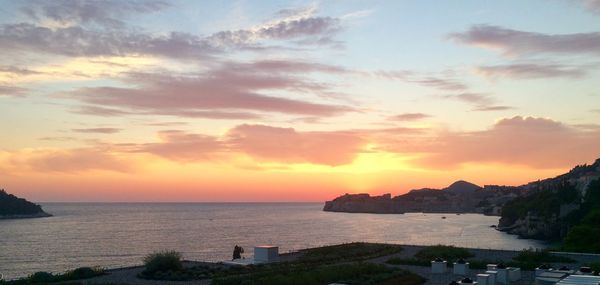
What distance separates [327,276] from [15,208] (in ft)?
573

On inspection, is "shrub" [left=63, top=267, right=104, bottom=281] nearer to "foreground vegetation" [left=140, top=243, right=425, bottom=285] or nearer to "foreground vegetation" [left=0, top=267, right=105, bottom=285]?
"foreground vegetation" [left=0, top=267, right=105, bottom=285]

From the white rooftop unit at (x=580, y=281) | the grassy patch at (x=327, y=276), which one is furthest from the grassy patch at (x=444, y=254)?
the white rooftop unit at (x=580, y=281)

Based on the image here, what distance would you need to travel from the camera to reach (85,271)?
2484 centimetres

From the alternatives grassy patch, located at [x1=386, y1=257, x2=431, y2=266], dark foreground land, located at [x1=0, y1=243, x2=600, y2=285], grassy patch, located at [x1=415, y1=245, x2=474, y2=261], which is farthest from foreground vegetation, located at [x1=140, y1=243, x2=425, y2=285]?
grassy patch, located at [x1=415, y1=245, x2=474, y2=261]

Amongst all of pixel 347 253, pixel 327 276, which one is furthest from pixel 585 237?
pixel 327 276

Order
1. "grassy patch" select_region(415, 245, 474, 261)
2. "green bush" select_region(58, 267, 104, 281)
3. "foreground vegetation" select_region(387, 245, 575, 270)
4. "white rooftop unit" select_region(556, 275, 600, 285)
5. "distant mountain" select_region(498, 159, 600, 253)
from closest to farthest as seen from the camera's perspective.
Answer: "white rooftop unit" select_region(556, 275, 600, 285), "green bush" select_region(58, 267, 104, 281), "foreground vegetation" select_region(387, 245, 575, 270), "grassy patch" select_region(415, 245, 474, 261), "distant mountain" select_region(498, 159, 600, 253)

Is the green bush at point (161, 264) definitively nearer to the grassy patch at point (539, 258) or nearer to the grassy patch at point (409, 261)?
the grassy patch at point (409, 261)

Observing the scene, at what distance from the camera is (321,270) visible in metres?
23.6

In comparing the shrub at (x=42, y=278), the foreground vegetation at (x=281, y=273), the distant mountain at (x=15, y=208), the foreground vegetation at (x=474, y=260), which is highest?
the distant mountain at (x=15, y=208)

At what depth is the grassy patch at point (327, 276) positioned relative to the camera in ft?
69.4

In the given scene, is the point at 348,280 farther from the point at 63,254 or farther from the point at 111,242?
the point at 111,242

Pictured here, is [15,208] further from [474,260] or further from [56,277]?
[474,260]

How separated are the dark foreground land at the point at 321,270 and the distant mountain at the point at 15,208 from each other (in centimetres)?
16045

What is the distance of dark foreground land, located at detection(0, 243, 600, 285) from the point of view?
2227 centimetres
